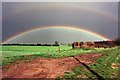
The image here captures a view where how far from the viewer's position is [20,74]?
15.7 metres

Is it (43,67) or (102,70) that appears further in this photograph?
(43,67)

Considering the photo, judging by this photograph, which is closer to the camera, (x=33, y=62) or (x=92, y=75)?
(x=92, y=75)

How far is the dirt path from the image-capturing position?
50.5ft

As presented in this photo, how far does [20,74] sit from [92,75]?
4.08m

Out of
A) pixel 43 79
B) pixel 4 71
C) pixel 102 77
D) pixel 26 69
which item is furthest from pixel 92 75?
pixel 4 71

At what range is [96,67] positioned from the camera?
1606 centimetres

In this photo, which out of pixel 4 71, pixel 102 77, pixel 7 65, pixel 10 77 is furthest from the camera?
pixel 7 65

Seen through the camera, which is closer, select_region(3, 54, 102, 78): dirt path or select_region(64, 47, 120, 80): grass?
select_region(64, 47, 120, 80): grass

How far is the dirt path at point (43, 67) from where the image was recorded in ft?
50.5

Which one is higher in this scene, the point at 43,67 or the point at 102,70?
the point at 43,67

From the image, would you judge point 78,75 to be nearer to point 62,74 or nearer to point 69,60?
point 62,74

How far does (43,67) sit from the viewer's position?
1631 cm

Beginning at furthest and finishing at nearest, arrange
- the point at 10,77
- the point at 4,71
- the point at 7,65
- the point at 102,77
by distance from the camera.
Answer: the point at 7,65
the point at 4,71
the point at 10,77
the point at 102,77

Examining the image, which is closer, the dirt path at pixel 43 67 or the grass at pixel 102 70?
the grass at pixel 102 70
